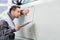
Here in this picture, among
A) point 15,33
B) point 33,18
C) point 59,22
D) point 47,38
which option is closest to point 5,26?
point 15,33

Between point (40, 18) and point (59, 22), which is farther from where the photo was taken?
point (40, 18)

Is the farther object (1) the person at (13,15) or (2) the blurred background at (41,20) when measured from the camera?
(1) the person at (13,15)

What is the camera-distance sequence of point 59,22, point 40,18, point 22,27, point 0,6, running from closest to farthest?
point 59,22 < point 40,18 < point 22,27 < point 0,6

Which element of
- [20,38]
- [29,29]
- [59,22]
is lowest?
[20,38]

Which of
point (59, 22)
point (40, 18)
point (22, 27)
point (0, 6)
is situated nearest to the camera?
point (59, 22)

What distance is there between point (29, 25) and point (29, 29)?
1.9 inches

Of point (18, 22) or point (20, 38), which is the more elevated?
point (18, 22)

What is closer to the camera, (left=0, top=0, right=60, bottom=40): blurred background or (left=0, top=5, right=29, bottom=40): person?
(left=0, top=0, right=60, bottom=40): blurred background

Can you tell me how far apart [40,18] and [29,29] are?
19 centimetres

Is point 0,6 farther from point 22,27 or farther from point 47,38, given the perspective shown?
point 47,38

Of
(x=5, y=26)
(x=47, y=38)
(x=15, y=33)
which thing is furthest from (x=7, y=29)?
(x=47, y=38)

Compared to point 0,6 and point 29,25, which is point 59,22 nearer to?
point 29,25

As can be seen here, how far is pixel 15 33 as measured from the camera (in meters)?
1.72

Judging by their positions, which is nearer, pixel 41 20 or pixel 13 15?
pixel 41 20
